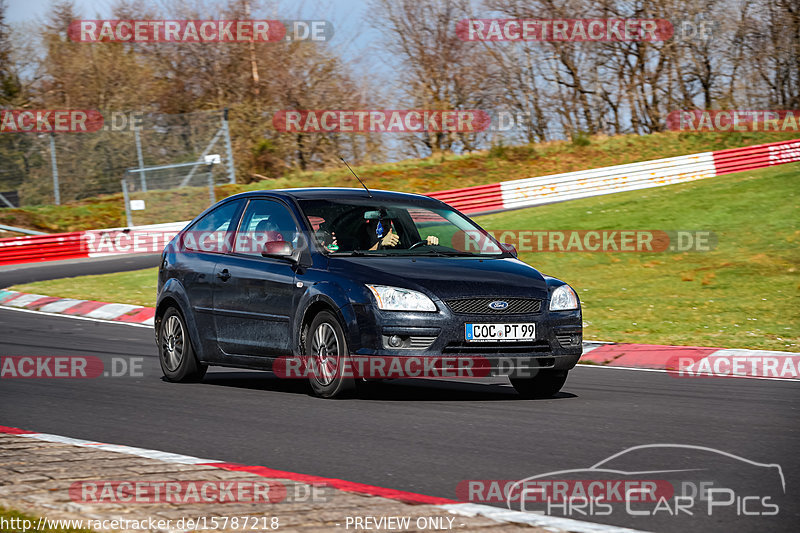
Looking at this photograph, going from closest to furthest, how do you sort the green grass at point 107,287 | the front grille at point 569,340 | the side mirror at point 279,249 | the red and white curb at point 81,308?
the front grille at point 569,340, the side mirror at point 279,249, the red and white curb at point 81,308, the green grass at point 107,287

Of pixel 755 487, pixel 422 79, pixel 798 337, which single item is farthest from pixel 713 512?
pixel 422 79

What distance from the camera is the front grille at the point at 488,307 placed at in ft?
25.5

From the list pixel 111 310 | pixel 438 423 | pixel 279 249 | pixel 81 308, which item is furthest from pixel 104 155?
pixel 438 423

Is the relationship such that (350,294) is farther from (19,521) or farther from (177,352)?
(19,521)

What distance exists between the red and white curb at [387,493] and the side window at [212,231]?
3.42m

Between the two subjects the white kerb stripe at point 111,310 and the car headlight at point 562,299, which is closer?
the car headlight at point 562,299

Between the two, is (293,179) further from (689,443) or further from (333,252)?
(689,443)

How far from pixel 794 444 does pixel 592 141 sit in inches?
1492

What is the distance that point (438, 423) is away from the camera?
7.06m

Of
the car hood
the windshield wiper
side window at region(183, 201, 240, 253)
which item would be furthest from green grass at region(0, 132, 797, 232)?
the car hood

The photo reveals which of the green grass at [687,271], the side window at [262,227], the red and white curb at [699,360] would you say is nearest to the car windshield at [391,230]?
the side window at [262,227]

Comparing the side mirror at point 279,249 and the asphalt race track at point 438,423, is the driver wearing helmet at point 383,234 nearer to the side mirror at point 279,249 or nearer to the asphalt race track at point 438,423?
the side mirror at point 279,249

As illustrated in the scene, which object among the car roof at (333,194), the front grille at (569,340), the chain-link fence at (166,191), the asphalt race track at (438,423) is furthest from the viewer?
the chain-link fence at (166,191)

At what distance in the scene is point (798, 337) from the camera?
1239cm
